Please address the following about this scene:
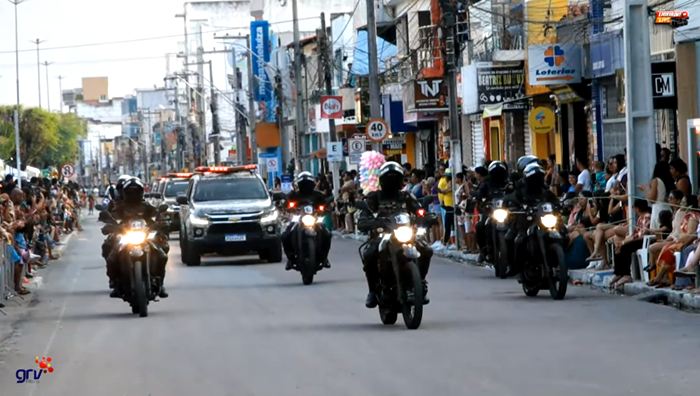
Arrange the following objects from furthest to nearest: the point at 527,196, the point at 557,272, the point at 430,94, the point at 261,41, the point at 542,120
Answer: the point at 261,41 → the point at 430,94 → the point at 542,120 → the point at 527,196 → the point at 557,272

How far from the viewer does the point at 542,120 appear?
36.3m

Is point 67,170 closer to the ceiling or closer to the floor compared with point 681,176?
closer to the ceiling

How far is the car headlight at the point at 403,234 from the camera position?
15.1 m

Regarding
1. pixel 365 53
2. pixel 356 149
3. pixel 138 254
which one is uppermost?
pixel 365 53

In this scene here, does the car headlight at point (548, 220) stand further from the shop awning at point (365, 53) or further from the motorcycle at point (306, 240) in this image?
the shop awning at point (365, 53)

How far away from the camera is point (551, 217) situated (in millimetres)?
18250

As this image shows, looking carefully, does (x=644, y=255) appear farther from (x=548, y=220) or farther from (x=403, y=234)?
(x=403, y=234)

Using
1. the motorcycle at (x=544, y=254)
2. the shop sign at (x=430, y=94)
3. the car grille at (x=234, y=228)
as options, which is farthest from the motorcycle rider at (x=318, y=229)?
the shop sign at (x=430, y=94)

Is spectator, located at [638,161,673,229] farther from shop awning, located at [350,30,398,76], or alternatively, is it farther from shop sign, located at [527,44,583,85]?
shop awning, located at [350,30,398,76]

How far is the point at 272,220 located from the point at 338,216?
17651 millimetres

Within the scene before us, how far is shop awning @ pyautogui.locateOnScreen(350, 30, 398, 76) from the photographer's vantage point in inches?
2411

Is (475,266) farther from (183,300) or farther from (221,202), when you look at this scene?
(183,300)

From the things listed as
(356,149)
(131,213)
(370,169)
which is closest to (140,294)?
(131,213)

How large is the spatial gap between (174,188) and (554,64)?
568 inches
